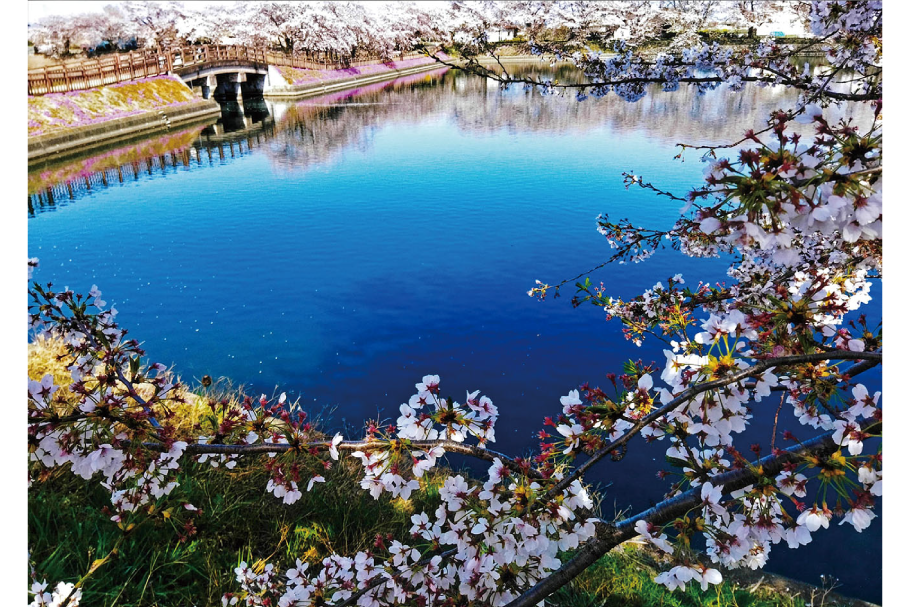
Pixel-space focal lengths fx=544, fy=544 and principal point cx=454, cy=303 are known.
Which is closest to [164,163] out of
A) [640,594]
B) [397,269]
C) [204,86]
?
[397,269]

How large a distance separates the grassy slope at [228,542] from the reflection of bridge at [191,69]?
24443 mm

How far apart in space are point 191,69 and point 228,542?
35675mm

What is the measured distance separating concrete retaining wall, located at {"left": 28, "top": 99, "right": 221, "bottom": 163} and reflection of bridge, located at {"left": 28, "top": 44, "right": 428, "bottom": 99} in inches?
80.1

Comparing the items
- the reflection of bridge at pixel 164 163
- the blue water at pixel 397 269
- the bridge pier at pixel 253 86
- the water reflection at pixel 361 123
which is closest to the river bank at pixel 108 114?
the water reflection at pixel 361 123

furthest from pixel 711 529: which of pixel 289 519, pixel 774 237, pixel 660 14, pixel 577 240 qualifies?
pixel 660 14

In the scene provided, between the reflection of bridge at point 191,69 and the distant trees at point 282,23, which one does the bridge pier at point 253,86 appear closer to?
the reflection of bridge at point 191,69

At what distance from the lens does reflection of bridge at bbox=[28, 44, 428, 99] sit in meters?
23.2

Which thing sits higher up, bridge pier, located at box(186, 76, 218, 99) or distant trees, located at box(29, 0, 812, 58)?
distant trees, located at box(29, 0, 812, 58)

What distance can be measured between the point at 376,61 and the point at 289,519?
61.0m

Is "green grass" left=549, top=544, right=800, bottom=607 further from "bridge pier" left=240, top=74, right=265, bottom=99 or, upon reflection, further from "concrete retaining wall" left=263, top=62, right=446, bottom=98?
"bridge pier" left=240, top=74, right=265, bottom=99

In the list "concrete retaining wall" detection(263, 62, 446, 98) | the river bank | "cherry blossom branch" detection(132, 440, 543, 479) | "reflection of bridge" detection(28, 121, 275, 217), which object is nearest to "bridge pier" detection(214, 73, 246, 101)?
"concrete retaining wall" detection(263, 62, 446, 98)

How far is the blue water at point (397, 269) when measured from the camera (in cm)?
872

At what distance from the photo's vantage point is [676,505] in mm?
1655

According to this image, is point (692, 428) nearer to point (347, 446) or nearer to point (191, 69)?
point (347, 446)
